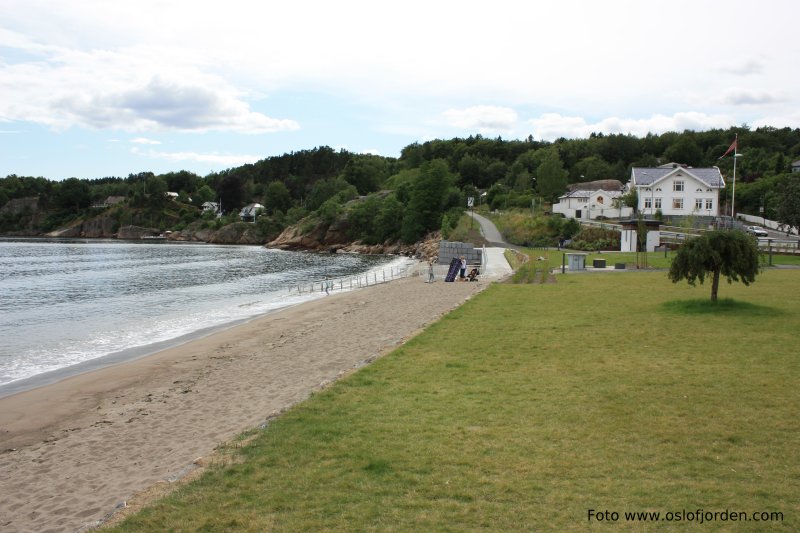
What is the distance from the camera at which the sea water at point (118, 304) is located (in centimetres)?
2372

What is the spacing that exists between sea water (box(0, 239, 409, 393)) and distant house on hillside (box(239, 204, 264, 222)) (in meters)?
102

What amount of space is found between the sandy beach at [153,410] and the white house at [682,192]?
60278 mm

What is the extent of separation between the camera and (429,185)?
333 feet

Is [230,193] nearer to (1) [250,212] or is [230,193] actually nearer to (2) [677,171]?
(1) [250,212]

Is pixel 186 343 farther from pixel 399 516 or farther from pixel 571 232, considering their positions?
pixel 571 232

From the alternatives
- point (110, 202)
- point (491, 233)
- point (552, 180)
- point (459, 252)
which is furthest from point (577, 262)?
point (110, 202)

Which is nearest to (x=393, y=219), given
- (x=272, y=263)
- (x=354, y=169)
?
(x=272, y=263)

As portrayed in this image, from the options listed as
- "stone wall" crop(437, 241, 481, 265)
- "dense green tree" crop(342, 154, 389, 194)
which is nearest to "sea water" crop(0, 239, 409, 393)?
"stone wall" crop(437, 241, 481, 265)

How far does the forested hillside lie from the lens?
100188 millimetres

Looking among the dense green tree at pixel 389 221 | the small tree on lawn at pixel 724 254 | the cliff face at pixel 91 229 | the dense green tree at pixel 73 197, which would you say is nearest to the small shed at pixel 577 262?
the small tree on lawn at pixel 724 254

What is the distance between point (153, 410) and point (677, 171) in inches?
2989

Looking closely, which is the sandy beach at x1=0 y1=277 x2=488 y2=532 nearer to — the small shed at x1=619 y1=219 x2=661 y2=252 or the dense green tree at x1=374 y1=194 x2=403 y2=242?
the small shed at x1=619 y1=219 x2=661 y2=252

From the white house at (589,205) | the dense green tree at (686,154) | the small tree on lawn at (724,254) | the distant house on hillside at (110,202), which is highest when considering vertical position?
the dense green tree at (686,154)

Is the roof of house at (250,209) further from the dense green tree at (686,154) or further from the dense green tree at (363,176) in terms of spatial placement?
the dense green tree at (686,154)
